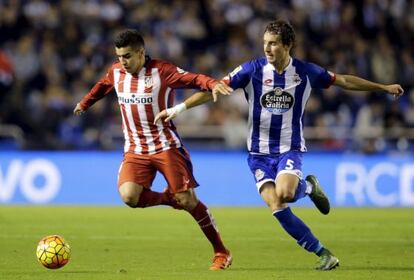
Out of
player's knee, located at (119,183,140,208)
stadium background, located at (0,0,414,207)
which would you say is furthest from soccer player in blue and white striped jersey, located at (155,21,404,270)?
stadium background, located at (0,0,414,207)

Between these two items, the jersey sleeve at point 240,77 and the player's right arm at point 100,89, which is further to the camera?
the player's right arm at point 100,89

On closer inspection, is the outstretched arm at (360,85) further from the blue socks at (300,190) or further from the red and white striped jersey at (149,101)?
the red and white striped jersey at (149,101)

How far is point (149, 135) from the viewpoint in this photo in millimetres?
10195

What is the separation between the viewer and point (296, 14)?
73.4 feet

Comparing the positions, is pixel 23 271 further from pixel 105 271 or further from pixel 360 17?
pixel 360 17

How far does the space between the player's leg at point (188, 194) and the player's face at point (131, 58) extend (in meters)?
0.83

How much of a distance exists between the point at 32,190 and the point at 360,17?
8.32m

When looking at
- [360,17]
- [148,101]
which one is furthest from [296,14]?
[148,101]

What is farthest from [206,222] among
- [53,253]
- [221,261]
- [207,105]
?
[207,105]

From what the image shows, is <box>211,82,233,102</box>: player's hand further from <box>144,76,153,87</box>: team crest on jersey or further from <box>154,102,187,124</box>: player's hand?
<box>144,76,153,87</box>: team crest on jersey

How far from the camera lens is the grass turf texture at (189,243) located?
9.26 metres

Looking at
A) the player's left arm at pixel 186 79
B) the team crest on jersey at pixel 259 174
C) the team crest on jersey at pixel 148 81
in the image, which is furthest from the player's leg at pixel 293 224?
the team crest on jersey at pixel 148 81

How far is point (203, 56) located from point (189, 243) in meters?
9.51

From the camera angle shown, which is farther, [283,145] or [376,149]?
[376,149]
